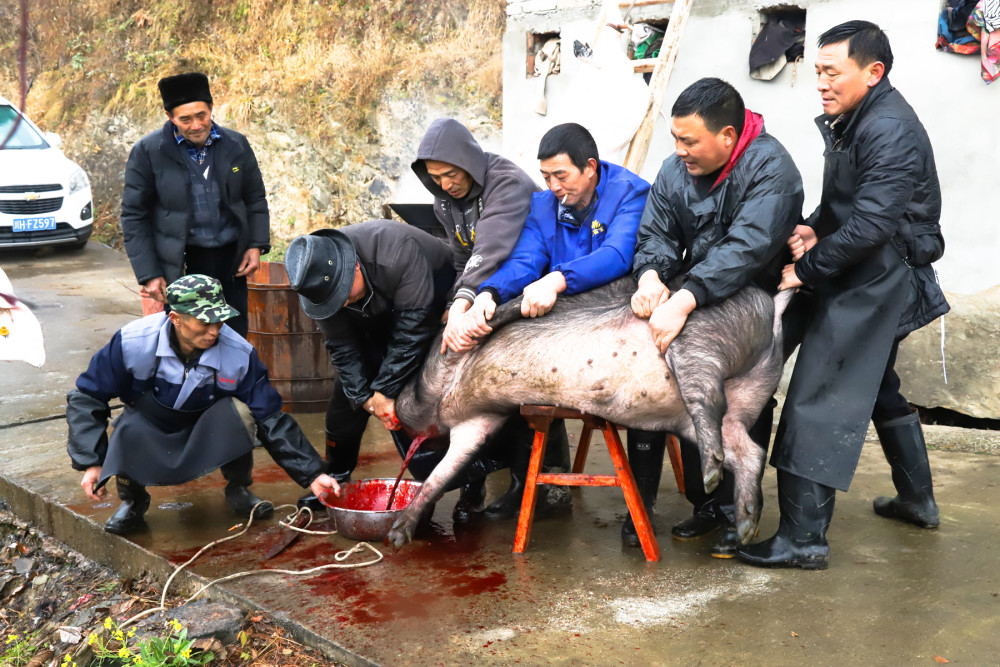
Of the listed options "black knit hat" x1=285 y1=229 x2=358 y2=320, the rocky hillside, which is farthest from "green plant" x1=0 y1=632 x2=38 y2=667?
the rocky hillside

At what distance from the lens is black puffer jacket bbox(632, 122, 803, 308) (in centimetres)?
342

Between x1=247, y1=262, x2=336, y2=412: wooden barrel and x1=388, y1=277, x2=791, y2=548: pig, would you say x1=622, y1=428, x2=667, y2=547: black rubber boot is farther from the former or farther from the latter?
x1=247, y1=262, x2=336, y2=412: wooden barrel

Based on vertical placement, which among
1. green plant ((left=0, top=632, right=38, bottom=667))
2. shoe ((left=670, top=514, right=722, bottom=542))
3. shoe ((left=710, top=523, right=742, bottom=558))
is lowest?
green plant ((left=0, top=632, right=38, bottom=667))

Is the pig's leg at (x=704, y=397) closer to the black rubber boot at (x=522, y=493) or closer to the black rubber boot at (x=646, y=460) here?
the black rubber boot at (x=646, y=460)

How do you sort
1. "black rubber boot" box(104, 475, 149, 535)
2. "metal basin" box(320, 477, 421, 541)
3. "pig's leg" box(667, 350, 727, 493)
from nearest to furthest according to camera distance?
"pig's leg" box(667, 350, 727, 493), "black rubber boot" box(104, 475, 149, 535), "metal basin" box(320, 477, 421, 541)

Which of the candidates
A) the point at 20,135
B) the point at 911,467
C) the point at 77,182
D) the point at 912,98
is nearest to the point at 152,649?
the point at 911,467

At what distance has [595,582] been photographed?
3.51m

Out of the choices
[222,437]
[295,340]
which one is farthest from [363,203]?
[222,437]

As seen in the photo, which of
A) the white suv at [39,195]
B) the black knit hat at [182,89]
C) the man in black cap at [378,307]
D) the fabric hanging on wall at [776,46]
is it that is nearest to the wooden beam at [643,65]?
the fabric hanging on wall at [776,46]

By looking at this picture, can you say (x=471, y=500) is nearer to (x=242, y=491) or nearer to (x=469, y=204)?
(x=242, y=491)

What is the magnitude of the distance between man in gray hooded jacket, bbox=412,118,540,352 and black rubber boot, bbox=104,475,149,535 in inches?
57.5

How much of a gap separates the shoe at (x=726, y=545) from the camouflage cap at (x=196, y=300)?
2121 mm

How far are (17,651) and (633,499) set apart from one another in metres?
2.42

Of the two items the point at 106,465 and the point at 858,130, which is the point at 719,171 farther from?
the point at 106,465
